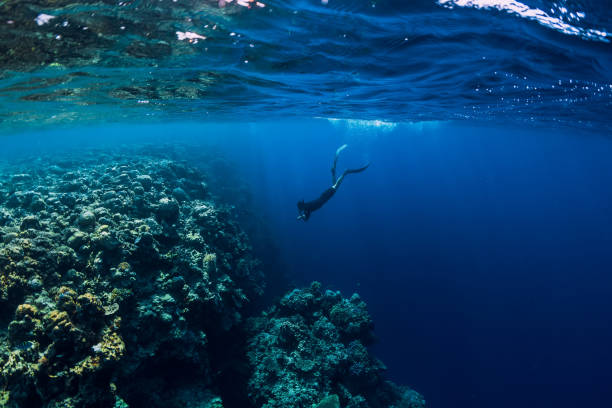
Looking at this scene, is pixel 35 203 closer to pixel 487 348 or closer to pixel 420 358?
pixel 420 358

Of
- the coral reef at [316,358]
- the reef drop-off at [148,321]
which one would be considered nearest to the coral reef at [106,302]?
the reef drop-off at [148,321]

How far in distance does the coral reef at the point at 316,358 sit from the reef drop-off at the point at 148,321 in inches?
1.7

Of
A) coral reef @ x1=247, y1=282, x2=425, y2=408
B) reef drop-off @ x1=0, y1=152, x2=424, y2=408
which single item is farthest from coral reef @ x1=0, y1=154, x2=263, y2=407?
coral reef @ x1=247, y1=282, x2=425, y2=408

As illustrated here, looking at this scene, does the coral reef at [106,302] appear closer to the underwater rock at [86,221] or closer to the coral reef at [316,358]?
the underwater rock at [86,221]

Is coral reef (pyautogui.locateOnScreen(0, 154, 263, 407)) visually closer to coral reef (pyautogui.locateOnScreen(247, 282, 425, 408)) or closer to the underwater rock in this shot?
the underwater rock

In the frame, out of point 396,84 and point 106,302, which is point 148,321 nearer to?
point 106,302

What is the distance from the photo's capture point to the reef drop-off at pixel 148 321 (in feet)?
16.2

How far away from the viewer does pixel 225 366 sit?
9211mm

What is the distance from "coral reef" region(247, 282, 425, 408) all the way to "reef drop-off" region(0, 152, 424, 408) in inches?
1.7

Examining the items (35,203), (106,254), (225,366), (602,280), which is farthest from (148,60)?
(602,280)

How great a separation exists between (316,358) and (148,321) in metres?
5.53

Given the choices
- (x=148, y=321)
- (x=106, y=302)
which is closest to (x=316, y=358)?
(x=148, y=321)

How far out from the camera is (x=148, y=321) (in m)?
6.59

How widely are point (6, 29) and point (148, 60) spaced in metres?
4.02
